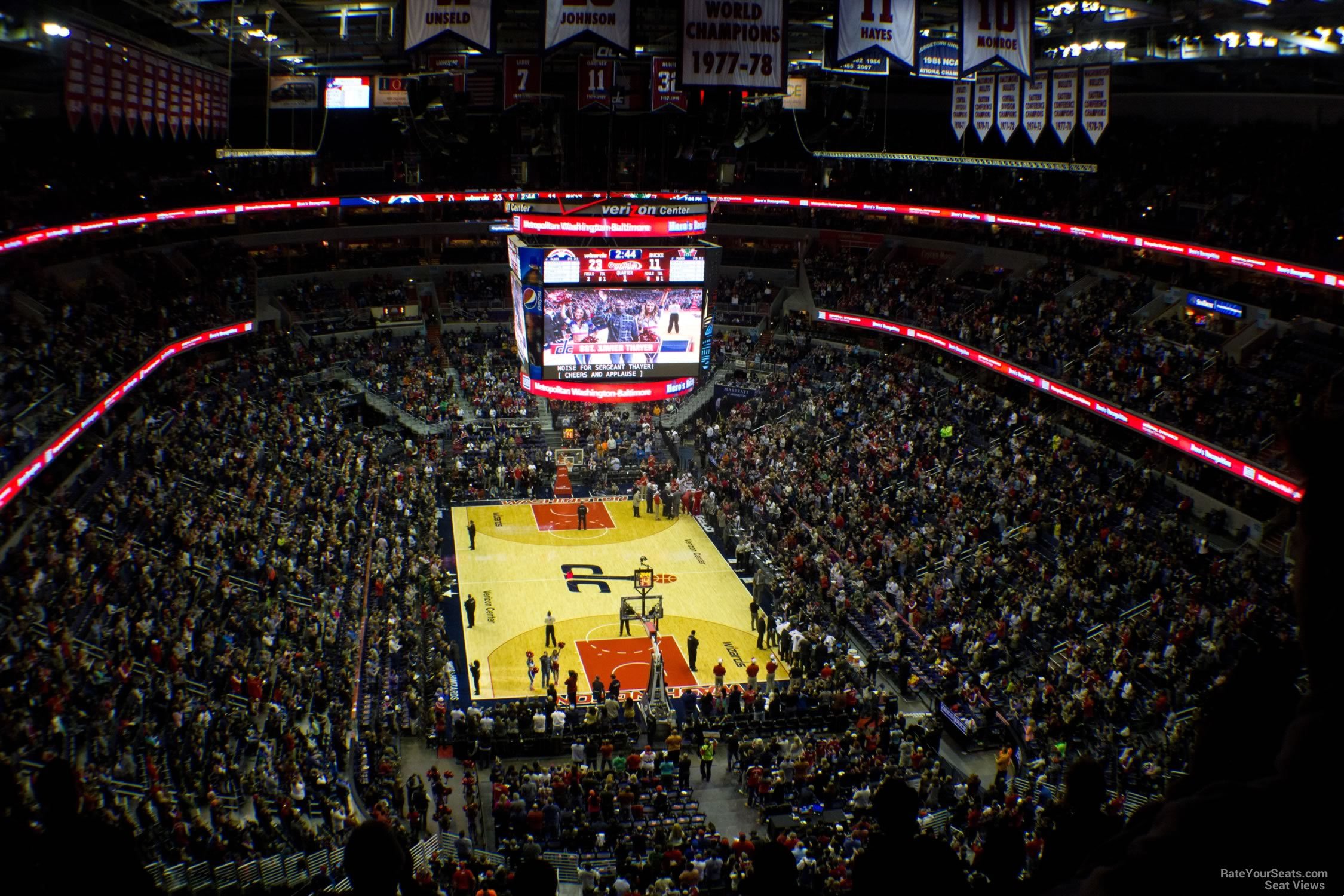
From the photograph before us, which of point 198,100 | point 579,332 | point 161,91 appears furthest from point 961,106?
point 161,91

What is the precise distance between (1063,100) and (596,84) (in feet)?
38.7

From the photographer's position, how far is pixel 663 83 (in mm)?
28203

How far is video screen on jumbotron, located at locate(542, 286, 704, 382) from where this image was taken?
26.8 meters

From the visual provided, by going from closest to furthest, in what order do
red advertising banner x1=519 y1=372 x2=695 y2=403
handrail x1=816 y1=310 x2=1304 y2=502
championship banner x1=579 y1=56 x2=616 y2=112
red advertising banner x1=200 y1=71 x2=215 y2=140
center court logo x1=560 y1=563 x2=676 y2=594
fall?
handrail x1=816 y1=310 x2=1304 y2=502 → championship banner x1=579 y1=56 x2=616 y2=112 → red advertising banner x1=519 y1=372 x2=695 y2=403 → red advertising banner x1=200 y1=71 x2=215 y2=140 → center court logo x1=560 y1=563 x2=676 y2=594

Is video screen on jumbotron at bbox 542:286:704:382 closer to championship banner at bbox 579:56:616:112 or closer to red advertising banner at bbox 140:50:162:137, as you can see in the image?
championship banner at bbox 579:56:616:112

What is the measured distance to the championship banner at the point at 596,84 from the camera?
26.0 metres

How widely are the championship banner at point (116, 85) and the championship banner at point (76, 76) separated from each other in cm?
84

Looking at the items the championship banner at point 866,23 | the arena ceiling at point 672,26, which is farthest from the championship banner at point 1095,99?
the championship banner at point 866,23

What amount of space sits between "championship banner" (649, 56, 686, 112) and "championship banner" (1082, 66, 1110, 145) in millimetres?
10013

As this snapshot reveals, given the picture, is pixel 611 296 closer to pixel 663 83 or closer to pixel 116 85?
pixel 663 83

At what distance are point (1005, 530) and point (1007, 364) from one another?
26.0 ft

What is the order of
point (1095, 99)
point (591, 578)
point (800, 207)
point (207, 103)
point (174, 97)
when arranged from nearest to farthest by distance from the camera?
point (174, 97)
point (1095, 99)
point (207, 103)
point (591, 578)
point (800, 207)

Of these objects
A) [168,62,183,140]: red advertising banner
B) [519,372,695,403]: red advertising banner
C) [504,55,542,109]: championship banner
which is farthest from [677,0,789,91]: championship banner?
[168,62,183,140]: red advertising banner

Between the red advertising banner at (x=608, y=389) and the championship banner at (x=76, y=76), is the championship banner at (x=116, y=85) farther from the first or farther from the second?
the red advertising banner at (x=608, y=389)
